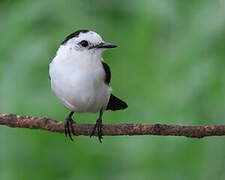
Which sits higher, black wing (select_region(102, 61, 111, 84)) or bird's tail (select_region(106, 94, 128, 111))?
black wing (select_region(102, 61, 111, 84))

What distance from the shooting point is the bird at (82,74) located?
2.98 m

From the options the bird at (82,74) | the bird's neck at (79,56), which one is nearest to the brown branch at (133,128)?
the bird at (82,74)

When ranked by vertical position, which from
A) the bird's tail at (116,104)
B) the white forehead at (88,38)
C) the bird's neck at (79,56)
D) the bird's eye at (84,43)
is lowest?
the bird's tail at (116,104)

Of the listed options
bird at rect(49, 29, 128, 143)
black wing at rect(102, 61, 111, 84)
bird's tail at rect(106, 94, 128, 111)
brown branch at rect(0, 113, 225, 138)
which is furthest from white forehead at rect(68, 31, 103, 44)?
brown branch at rect(0, 113, 225, 138)

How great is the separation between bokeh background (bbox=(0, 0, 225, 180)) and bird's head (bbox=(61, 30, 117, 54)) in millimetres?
51

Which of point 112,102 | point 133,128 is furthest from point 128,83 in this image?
point 133,128

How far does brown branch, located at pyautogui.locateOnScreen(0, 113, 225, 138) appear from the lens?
6.70 ft

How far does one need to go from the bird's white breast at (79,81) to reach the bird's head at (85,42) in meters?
0.04

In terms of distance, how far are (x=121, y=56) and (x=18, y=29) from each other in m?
0.67

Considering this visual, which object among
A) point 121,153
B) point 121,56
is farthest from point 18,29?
point 121,153

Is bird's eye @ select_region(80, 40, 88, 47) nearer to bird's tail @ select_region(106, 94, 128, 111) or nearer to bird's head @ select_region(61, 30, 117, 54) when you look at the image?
bird's head @ select_region(61, 30, 117, 54)

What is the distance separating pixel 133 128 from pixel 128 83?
0.82 metres

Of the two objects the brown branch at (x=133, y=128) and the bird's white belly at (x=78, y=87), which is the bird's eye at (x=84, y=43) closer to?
the bird's white belly at (x=78, y=87)

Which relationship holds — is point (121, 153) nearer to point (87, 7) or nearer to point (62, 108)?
point (62, 108)
